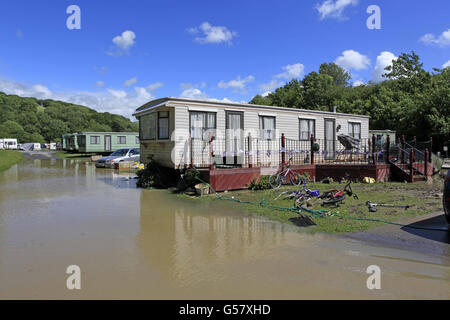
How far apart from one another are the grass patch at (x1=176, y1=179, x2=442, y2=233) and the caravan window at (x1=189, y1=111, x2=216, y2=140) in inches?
112

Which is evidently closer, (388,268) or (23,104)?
(388,268)

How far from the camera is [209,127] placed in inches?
492

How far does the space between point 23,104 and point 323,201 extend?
346 ft

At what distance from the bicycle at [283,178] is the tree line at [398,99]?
1323 cm

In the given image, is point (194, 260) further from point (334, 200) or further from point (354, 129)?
point (354, 129)

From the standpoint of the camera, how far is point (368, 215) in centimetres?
700

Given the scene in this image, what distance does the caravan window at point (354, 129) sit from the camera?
17.5 m

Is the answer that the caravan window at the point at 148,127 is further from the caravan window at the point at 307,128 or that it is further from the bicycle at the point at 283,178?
the caravan window at the point at 307,128

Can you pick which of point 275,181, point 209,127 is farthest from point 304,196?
point 209,127

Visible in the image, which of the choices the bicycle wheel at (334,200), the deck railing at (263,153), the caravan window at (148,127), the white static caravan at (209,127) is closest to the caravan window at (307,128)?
the white static caravan at (209,127)

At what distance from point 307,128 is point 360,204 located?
26.8 ft

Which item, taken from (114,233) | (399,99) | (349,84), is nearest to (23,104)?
(349,84)

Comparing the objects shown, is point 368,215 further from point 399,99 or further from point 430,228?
point 399,99
